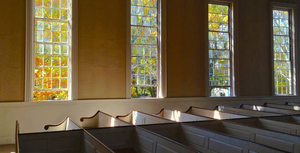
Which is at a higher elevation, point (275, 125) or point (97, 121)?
point (275, 125)

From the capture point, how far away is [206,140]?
3.59 meters

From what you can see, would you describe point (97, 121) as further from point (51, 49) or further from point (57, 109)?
point (51, 49)

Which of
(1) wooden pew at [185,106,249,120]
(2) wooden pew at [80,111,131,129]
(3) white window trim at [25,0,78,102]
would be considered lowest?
(2) wooden pew at [80,111,131,129]

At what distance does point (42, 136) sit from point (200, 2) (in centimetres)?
611


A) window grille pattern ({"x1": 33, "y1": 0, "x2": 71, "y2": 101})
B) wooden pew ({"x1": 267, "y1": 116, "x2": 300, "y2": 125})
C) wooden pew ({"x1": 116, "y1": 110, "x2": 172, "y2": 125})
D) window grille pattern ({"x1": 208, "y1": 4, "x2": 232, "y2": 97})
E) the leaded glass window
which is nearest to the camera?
wooden pew ({"x1": 267, "y1": 116, "x2": 300, "y2": 125})

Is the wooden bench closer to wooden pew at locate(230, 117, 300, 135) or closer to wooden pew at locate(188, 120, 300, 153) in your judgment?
wooden pew at locate(230, 117, 300, 135)

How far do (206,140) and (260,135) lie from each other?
73 centimetres

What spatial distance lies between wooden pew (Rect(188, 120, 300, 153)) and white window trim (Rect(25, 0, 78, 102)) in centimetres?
350

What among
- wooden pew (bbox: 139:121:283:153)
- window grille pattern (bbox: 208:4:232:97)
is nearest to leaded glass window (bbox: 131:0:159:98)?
window grille pattern (bbox: 208:4:232:97)

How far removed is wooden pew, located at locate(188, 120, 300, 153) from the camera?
319cm

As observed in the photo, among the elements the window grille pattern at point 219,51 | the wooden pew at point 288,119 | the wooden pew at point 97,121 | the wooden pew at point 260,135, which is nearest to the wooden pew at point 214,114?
the wooden pew at point 288,119

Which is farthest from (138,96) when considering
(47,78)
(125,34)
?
(47,78)

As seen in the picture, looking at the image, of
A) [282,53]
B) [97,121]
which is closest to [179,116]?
[97,121]

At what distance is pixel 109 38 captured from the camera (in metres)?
6.94
